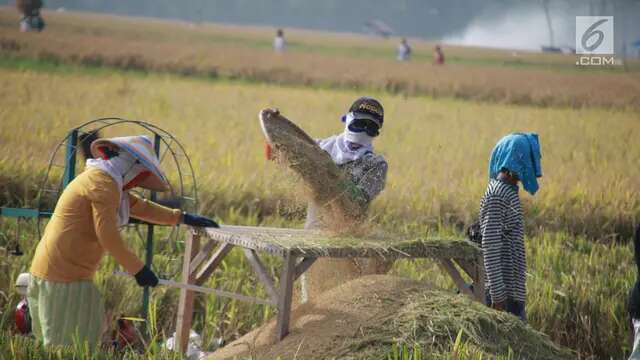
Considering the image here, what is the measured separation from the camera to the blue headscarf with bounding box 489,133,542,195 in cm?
537

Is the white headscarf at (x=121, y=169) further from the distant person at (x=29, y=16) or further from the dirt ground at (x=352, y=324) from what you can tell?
the distant person at (x=29, y=16)

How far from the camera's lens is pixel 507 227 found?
5.36 meters

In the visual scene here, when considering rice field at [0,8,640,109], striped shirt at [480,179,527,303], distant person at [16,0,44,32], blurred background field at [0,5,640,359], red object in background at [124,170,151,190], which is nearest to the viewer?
red object in background at [124,170,151,190]

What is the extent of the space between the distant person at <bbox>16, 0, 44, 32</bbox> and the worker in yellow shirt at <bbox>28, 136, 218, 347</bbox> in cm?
2123

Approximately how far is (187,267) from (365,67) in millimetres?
20678

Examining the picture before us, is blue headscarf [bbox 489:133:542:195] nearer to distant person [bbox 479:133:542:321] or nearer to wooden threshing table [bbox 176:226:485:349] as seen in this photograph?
distant person [bbox 479:133:542:321]

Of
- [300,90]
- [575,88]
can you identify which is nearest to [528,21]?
[575,88]

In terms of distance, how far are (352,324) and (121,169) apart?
1279 millimetres

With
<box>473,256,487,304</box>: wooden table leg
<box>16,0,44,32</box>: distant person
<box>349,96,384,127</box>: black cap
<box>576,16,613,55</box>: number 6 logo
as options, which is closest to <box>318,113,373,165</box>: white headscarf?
<box>349,96,384,127</box>: black cap

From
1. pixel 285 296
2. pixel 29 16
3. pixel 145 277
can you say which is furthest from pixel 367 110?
pixel 29 16

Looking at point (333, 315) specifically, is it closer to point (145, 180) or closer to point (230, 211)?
point (145, 180)

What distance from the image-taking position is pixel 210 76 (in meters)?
23.2

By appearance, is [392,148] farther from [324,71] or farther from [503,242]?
[324,71]

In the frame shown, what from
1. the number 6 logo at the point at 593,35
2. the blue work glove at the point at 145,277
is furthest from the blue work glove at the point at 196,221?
the number 6 logo at the point at 593,35
